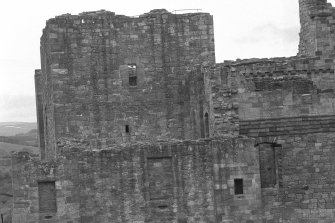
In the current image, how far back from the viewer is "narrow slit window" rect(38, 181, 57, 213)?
23766 mm

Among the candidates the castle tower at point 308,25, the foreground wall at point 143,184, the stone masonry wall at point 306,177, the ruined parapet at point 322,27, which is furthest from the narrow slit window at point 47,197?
the castle tower at point 308,25

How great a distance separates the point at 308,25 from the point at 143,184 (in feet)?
35.2

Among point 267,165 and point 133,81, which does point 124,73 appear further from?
point 267,165

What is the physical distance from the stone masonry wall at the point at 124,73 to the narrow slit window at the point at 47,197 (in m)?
5.35

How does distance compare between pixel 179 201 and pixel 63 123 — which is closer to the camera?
pixel 179 201

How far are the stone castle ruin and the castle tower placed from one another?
0.31 feet

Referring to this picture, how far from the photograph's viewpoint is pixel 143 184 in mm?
23922

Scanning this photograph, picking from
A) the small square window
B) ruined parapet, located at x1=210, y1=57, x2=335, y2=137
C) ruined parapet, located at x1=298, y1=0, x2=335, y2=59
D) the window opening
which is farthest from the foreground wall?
ruined parapet, located at x1=298, y1=0, x2=335, y2=59

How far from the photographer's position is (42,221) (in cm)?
2366

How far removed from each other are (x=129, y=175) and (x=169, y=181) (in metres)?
1.43

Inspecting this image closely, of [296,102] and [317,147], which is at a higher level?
[296,102]

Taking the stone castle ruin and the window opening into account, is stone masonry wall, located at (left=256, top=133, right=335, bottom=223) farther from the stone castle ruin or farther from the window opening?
the window opening

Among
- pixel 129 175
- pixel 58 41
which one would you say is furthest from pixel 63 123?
pixel 129 175

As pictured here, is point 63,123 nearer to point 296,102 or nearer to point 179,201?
point 179,201
